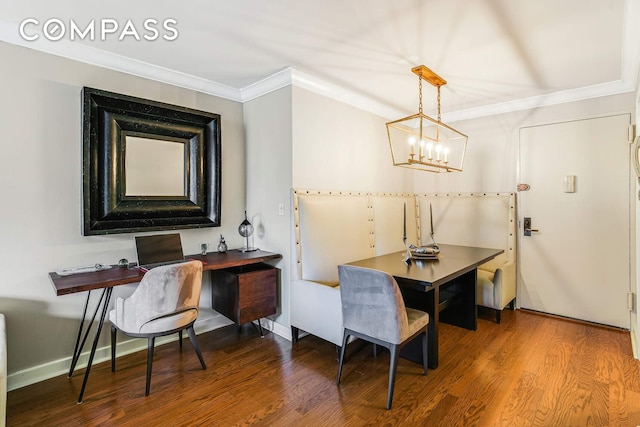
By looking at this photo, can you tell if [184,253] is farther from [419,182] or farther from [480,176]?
[480,176]

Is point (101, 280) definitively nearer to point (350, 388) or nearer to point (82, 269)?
point (82, 269)

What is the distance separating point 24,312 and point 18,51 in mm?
1752

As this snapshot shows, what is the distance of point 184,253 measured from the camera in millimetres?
3006

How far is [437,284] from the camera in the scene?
2.16m

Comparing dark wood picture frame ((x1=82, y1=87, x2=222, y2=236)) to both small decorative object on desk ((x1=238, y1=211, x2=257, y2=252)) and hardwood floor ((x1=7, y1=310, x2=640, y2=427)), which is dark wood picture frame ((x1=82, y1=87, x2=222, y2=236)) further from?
hardwood floor ((x1=7, y1=310, x2=640, y2=427))

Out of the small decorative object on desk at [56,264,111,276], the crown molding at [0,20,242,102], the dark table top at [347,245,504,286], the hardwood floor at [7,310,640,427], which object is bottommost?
the hardwood floor at [7,310,640,427]

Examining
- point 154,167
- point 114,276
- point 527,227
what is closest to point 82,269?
point 114,276

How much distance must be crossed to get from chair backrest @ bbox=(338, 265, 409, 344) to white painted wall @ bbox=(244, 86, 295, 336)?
900mm

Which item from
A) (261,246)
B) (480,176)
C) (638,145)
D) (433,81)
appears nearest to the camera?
(638,145)

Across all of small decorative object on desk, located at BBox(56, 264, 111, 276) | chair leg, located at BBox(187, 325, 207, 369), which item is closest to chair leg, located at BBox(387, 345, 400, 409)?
chair leg, located at BBox(187, 325, 207, 369)

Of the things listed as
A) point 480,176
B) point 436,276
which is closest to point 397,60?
point 436,276

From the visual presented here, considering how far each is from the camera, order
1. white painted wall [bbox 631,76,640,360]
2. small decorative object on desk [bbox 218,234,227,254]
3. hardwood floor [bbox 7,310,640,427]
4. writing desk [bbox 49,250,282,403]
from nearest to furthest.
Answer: hardwood floor [bbox 7,310,640,427], writing desk [bbox 49,250,282,403], white painted wall [bbox 631,76,640,360], small decorative object on desk [bbox 218,234,227,254]

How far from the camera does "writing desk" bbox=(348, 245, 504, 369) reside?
2.28 metres

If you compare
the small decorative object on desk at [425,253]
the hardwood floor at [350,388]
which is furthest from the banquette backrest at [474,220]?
the hardwood floor at [350,388]
